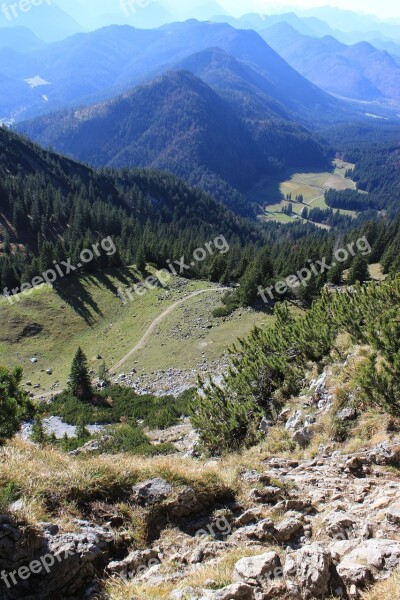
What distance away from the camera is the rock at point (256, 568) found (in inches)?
292

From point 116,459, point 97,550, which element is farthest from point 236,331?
point 97,550

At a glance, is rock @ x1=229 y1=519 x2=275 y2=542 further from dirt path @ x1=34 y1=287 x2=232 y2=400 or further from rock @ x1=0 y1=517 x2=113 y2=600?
dirt path @ x1=34 y1=287 x2=232 y2=400

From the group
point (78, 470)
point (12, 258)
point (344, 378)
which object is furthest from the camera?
point (12, 258)

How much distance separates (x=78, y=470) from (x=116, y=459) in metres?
1.93

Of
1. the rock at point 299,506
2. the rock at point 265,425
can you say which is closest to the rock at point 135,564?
the rock at point 299,506

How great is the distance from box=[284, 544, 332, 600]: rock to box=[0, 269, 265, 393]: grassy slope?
1615 inches

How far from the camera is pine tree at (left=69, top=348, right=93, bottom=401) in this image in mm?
46156

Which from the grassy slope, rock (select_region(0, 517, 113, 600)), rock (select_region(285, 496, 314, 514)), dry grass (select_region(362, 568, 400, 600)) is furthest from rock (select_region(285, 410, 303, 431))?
the grassy slope

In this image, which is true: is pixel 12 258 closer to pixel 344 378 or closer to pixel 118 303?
pixel 118 303

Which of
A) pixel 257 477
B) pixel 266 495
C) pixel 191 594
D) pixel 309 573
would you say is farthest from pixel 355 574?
pixel 257 477

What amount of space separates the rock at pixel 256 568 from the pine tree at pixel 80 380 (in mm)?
41537

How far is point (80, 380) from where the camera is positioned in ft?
152

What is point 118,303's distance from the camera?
234 ft

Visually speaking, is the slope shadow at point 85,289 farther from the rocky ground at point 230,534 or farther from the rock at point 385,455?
the rock at point 385,455
